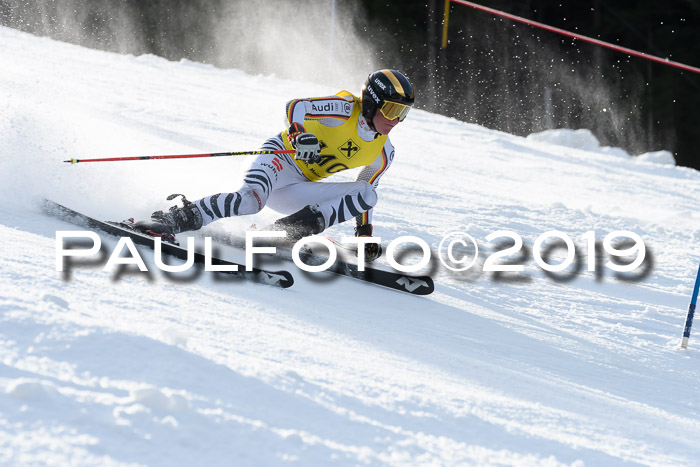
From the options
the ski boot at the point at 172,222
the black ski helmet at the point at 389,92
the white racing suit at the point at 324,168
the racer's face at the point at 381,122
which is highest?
the black ski helmet at the point at 389,92

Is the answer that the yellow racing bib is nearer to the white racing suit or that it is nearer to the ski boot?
the white racing suit

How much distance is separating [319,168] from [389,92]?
2.21ft

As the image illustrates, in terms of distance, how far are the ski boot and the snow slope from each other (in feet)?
1.35

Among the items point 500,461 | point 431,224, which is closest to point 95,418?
point 500,461

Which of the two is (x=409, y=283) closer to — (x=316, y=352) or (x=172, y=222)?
(x=172, y=222)

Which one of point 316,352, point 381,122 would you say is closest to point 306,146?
point 381,122

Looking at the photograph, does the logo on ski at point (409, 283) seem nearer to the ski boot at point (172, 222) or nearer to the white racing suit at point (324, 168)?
the white racing suit at point (324, 168)

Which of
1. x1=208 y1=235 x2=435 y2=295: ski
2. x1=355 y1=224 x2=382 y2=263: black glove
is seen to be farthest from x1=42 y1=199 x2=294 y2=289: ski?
x1=355 y1=224 x2=382 y2=263: black glove

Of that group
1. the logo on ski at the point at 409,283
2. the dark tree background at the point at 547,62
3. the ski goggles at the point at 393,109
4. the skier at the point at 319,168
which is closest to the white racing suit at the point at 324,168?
the skier at the point at 319,168

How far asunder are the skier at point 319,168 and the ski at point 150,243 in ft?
0.37

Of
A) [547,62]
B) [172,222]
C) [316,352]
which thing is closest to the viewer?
[316,352]

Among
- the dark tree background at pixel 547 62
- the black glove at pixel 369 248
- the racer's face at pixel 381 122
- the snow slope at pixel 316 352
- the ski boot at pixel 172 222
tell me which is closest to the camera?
the snow slope at pixel 316 352

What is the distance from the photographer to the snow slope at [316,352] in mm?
1813

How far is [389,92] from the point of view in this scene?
4.14 m
